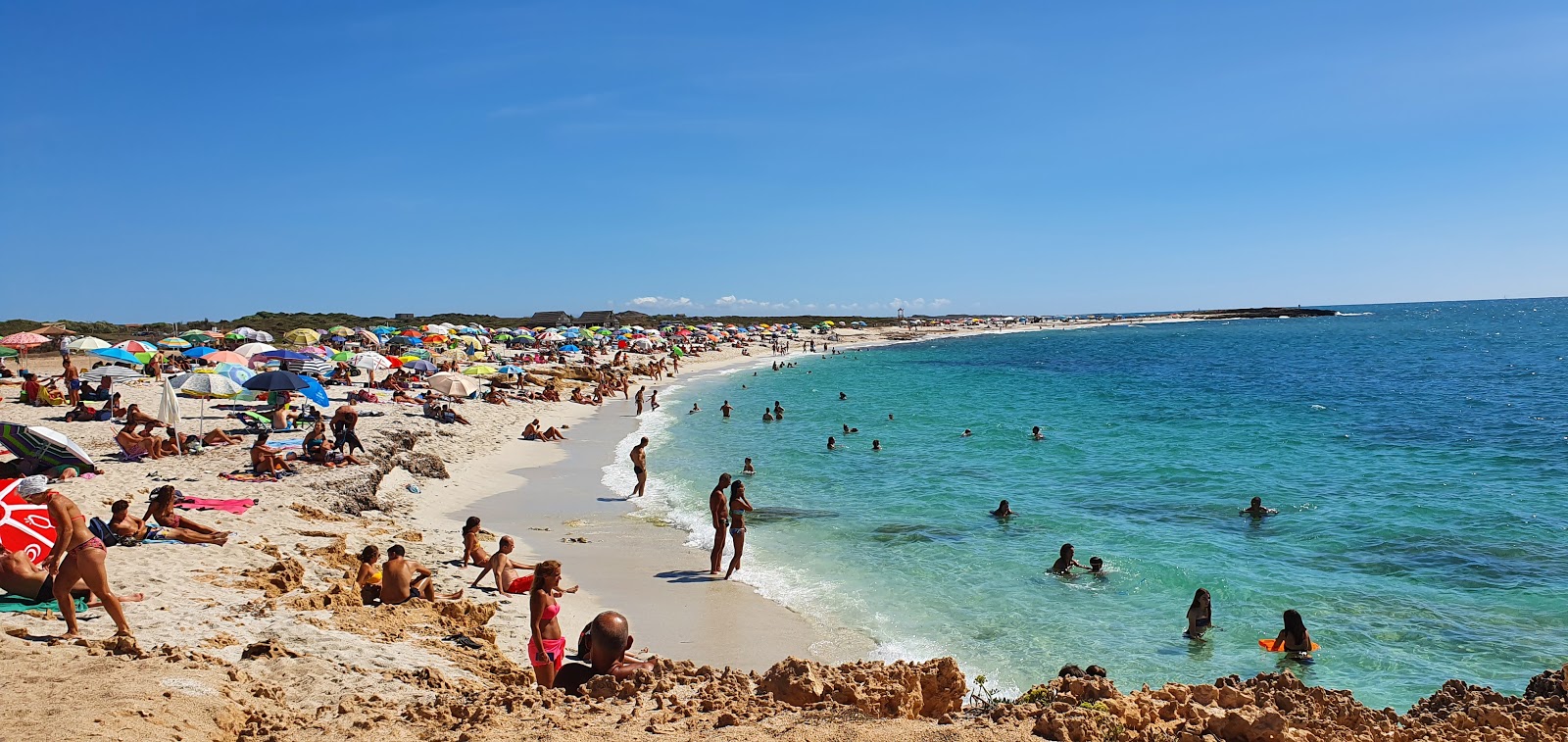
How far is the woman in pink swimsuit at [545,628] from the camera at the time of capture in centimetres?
625

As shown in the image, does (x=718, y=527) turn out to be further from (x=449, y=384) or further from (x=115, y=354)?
(x=115, y=354)

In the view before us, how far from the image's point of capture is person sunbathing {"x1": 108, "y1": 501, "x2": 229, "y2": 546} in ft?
30.0

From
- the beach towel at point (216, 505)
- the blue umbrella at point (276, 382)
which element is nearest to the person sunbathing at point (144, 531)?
the beach towel at point (216, 505)

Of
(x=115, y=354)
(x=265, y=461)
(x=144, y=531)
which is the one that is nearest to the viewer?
(x=144, y=531)

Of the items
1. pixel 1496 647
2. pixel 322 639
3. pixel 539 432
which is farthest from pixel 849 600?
pixel 539 432

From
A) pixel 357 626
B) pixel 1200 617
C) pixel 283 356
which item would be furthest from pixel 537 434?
pixel 1200 617

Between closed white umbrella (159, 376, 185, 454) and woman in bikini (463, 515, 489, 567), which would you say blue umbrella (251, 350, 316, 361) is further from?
woman in bikini (463, 515, 489, 567)

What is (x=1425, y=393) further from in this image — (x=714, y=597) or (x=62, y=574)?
(x=62, y=574)

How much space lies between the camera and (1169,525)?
15.1 metres

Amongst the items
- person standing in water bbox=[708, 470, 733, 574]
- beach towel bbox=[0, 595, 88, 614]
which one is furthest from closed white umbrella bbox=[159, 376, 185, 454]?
person standing in water bbox=[708, 470, 733, 574]

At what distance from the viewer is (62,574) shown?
624 centimetres

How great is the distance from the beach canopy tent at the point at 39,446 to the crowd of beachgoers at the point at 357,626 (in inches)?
1.1

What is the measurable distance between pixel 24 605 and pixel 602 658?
5216 millimetres

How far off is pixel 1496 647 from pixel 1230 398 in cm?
2966
